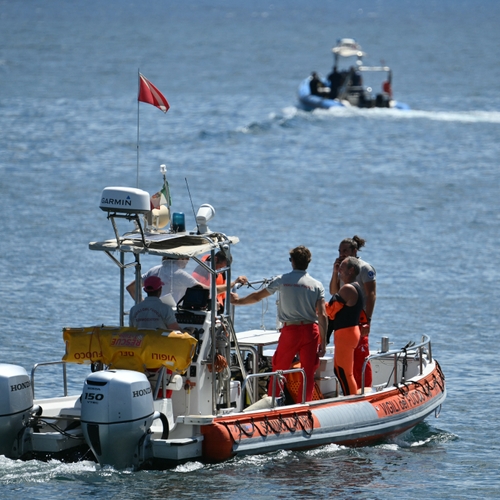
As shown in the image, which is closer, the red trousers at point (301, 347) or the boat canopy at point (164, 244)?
the boat canopy at point (164, 244)

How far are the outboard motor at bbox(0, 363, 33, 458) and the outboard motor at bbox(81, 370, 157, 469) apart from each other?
2.17ft

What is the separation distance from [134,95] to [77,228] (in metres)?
25.8

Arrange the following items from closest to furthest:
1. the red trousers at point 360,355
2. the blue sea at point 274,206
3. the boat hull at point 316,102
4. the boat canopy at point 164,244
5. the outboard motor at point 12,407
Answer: the outboard motor at point 12,407, the boat canopy at point 164,244, the blue sea at point 274,206, the red trousers at point 360,355, the boat hull at point 316,102

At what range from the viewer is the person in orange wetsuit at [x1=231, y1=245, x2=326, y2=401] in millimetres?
10922

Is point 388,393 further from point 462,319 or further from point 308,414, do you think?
point 462,319

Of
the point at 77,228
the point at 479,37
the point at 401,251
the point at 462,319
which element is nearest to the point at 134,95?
the point at 77,228

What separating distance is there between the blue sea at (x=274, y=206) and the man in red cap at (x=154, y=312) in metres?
1.26

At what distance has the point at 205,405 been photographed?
35.3 ft

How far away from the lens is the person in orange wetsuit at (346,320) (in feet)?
37.3

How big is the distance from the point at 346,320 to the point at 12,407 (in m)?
3.34

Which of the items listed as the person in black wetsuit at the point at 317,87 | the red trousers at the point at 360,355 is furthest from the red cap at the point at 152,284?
the person in black wetsuit at the point at 317,87

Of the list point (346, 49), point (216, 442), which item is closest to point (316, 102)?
point (346, 49)

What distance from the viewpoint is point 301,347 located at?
36.2ft

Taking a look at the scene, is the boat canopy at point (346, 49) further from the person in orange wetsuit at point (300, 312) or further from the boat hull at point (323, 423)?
the person in orange wetsuit at point (300, 312)
